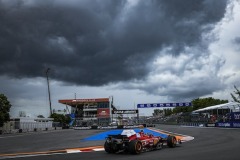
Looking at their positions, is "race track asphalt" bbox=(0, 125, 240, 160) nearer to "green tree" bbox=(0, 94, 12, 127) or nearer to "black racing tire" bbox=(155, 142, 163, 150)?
"black racing tire" bbox=(155, 142, 163, 150)

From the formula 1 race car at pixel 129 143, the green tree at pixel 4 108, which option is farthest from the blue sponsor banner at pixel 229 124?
the green tree at pixel 4 108

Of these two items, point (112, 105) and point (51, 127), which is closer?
point (51, 127)

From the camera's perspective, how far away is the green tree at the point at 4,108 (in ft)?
174

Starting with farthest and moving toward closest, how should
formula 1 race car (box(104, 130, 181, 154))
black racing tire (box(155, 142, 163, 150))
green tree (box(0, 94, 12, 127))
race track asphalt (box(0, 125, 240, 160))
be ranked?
green tree (box(0, 94, 12, 127))
black racing tire (box(155, 142, 163, 150))
formula 1 race car (box(104, 130, 181, 154))
race track asphalt (box(0, 125, 240, 160))

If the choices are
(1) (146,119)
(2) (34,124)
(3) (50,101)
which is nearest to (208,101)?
(1) (146,119)

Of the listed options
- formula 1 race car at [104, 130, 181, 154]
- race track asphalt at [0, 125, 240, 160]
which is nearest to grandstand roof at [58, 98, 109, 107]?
race track asphalt at [0, 125, 240, 160]

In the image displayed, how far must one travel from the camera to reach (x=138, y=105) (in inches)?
3091

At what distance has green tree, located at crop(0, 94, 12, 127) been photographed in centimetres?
5292

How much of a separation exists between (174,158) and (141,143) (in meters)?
2.57

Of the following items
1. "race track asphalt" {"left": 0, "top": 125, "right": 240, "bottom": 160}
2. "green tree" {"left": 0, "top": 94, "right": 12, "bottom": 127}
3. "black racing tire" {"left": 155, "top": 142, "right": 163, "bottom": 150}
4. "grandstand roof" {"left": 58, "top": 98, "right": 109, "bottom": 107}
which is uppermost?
"grandstand roof" {"left": 58, "top": 98, "right": 109, "bottom": 107}

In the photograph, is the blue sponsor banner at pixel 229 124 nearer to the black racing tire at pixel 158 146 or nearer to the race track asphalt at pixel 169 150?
the race track asphalt at pixel 169 150

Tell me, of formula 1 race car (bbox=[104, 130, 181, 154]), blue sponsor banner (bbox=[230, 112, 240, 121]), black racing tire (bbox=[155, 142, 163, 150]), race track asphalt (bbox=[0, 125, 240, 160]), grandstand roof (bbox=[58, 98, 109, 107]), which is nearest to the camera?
race track asphalt (bbox=[0, 125, 240, 160])

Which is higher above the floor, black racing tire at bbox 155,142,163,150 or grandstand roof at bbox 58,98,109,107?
grandstand roof at bbox 58,98,109,107

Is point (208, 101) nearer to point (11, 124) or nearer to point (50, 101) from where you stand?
point (50, 101)
